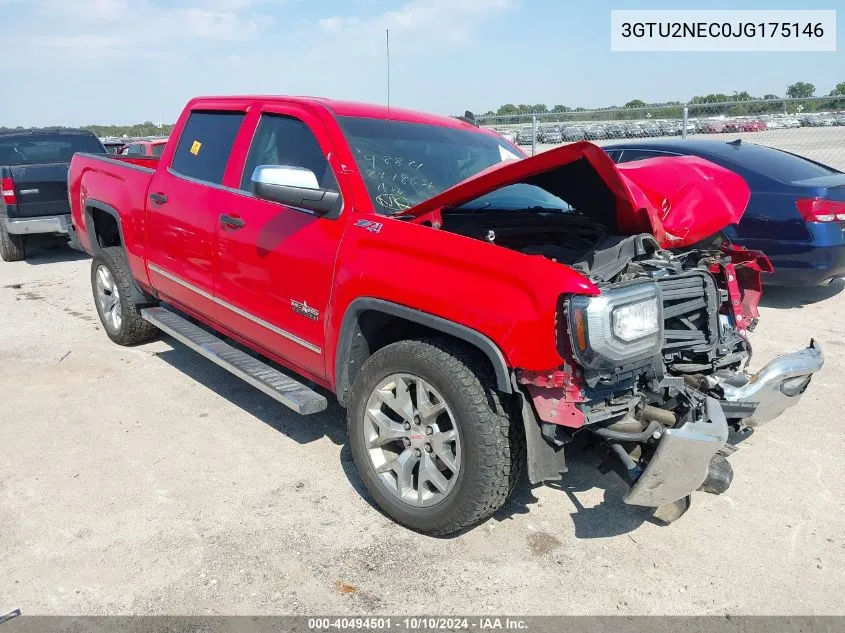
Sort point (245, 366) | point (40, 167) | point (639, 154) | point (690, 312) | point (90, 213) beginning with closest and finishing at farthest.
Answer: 1. point (690, 312)
2. point (245, 366)
3. point (90, 213)
4. point (639, 154)
5. point (40, 167)

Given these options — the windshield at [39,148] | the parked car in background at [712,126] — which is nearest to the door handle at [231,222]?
the windshield at [39,148]

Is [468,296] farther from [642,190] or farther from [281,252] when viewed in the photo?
[642,190]

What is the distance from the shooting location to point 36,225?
950 centimetres

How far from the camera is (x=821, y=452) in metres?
3.94

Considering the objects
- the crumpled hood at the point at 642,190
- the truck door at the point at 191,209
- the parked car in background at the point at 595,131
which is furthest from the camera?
the parked car in background at the point at 595,131

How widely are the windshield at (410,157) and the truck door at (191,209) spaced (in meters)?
0.99

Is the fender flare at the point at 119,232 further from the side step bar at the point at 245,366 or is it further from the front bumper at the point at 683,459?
the front bumper at the point at 683,459

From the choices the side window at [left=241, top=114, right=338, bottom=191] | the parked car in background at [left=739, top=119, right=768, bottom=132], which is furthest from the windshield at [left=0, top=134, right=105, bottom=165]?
the parked car in background at [left=739, top=119, right=768, bottom=132]

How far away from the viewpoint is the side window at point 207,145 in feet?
14.5

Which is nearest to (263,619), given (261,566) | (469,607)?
(261,566)

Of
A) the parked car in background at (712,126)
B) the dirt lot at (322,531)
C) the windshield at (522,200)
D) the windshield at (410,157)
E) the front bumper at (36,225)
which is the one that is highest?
the parked car in background at (712,126)

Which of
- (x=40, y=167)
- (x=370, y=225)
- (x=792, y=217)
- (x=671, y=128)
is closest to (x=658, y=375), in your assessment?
(x=370, y=225)

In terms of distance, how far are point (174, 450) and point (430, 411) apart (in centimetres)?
181

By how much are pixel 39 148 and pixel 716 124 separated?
474 inches
